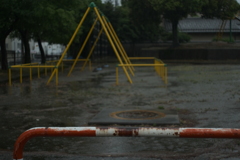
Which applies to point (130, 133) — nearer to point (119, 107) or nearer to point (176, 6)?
point (119, 107)

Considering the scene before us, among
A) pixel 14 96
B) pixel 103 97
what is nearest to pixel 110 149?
pixel 103 97

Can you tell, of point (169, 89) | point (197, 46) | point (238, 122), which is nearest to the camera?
point (238, 122)

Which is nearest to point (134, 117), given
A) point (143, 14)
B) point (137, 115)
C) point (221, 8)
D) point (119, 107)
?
point (137, 115)

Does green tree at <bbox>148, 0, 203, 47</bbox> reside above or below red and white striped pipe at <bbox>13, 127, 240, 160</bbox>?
above

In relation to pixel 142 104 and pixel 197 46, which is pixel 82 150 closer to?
pixel 142 104

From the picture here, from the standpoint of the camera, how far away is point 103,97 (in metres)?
13.7

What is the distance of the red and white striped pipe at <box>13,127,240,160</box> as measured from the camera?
3.76 m

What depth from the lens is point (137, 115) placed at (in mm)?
9844

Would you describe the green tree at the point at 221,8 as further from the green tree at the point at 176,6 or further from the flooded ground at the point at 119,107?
the flooded ground at the point at 119,107

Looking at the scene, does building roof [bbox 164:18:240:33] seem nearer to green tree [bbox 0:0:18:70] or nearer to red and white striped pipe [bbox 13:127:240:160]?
green tree [bbox 0:0:18:70]

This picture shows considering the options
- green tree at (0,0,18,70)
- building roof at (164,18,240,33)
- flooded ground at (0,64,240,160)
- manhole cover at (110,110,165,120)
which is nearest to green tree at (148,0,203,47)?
building roof at (164,18,240,33)

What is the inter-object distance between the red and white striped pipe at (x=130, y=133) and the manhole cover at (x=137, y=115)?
5.44 metres

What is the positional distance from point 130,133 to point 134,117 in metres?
5.69

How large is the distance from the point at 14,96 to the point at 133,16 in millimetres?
34834
